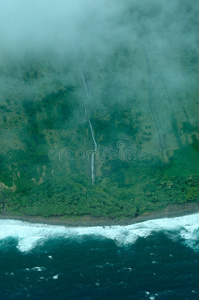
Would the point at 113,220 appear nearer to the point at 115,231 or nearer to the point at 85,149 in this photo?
the point at 115,231

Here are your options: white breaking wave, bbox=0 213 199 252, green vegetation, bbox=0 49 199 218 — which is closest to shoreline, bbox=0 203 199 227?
white breaking wave, bbox=0 213 199 252

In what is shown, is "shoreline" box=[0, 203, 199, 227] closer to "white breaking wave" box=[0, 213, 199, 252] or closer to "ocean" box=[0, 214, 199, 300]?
"white breaking wave" box=[0, 213, 199, 252]

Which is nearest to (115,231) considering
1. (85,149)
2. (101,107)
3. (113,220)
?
(113,220)

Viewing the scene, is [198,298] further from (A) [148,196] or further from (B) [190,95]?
(B) [190,95]

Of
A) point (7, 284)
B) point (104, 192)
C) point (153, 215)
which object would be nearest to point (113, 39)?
point (104, 192)

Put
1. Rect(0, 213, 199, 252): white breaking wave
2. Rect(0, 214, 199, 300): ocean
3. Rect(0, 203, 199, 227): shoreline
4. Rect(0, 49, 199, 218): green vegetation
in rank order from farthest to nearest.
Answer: Rect(0, 49, 199, 218): green vegetation, Rect(0, 203, 199, 227): shoreline, Rect(0, 213, 199, 252): white breaking wave, Rect(0, 214, 199, 300): ocean

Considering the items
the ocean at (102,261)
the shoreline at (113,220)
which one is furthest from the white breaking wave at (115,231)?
the shoreline at (113,220)

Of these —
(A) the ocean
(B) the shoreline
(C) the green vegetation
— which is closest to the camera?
(A) the ocean

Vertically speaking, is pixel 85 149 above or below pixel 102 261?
above
